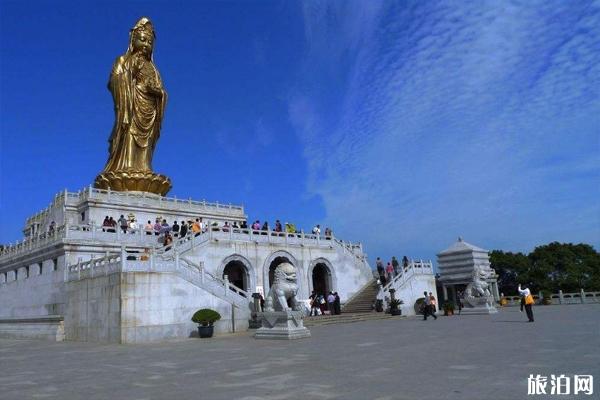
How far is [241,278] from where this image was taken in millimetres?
29281

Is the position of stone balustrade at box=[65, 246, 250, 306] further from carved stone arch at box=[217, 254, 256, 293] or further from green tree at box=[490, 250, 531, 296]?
green tree at box=[490, 250, 531, 296]

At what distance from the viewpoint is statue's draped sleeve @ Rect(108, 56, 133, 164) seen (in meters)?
37.6

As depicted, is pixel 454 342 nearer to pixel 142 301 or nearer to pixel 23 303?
pixel 142 301

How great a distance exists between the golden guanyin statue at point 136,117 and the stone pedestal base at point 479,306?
22.7 meters

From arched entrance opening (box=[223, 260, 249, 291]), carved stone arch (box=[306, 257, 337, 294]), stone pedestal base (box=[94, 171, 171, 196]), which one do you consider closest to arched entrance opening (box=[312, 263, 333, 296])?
carved stone arch (box=[306, 257, 337, 294])

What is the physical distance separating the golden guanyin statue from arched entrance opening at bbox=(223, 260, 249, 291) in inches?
430

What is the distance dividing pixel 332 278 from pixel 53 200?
65.8ft

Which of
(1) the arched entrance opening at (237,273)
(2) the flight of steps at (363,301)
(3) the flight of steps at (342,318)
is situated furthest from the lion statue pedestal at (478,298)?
Result: (1) the arched entrance opening at (237,273)

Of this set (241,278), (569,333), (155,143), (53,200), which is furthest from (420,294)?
(53,200)

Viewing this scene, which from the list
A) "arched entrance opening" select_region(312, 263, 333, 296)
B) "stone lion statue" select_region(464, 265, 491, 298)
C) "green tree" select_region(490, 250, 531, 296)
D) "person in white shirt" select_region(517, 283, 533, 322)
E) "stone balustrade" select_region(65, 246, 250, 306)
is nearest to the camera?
"person in white shirt" select_region(517, 283, 533, 322)

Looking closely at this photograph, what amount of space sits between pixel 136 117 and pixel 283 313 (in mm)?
26560

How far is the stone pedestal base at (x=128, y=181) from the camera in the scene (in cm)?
3500

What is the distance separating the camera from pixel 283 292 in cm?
1762

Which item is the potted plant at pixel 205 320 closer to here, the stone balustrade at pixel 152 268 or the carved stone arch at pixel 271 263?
the stone balustrade at pixel 152 268
